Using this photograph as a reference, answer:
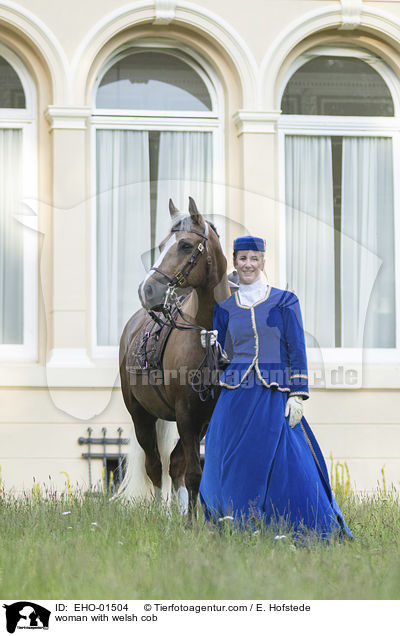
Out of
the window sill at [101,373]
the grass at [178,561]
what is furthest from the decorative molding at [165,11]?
the grass at [178,561]

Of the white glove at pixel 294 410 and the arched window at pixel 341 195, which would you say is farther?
the arched window at pixel 341 195

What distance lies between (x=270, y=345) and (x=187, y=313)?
684 millimetres

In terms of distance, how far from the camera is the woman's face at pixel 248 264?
5.10 metres

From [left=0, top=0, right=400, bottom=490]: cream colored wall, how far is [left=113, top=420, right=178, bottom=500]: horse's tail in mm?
1511

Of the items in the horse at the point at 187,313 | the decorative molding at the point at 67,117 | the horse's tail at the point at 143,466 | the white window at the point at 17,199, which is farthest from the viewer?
the white window at the point at 17,199

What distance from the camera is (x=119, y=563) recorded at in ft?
14.0

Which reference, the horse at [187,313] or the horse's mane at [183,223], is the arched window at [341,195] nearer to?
the horse at [187,313]

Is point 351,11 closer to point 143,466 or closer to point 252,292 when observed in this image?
point 252,292

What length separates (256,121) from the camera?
8516 mm

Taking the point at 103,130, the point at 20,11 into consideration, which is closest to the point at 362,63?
the point at 103,130

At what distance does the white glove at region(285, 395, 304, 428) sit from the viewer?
4.99 metres

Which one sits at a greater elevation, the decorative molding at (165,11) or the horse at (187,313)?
the decorative molding at (165,11)

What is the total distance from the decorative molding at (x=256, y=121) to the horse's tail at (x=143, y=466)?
10.4ft

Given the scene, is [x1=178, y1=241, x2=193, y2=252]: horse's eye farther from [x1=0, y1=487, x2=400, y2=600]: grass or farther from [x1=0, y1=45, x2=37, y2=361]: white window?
[x1=0, y1=45, x2=37, y2=361]: white window
